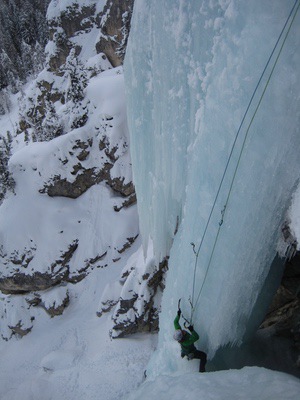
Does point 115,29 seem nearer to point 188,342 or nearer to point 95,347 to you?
point 95,347

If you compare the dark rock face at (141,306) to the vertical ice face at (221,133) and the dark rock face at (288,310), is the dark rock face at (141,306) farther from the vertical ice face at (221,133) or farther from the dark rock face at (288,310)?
the dark rock face at (288,310)

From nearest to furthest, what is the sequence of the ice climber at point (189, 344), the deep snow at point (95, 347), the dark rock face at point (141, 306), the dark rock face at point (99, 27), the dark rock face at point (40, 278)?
the deep snow at point (95, 347)
the ice climber at point (189, 344)
the dark rock face at point (141, 306)
the dark rock face at point (40, 278)
the dark rock face at point (99, 27)

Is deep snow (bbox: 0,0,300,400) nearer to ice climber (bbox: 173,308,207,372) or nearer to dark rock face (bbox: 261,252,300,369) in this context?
ice climber (bbox: 173,308,207,372)

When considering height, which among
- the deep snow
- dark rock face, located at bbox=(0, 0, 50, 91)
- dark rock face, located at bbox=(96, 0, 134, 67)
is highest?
dark rock face, located at bbox=(0, 0, 50, 91)

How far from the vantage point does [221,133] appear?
9.77 feet

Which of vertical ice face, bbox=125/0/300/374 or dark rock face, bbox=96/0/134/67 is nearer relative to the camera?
vertical ice face, bbox=125/0/300/374

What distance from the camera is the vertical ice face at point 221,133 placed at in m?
2.54

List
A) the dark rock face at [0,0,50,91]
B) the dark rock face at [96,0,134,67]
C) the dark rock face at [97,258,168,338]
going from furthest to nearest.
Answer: the dark rock face at [0,0,50,91]
the dark rock face at [96,0,134,67]
the dark rock face at [97,258,168,338]

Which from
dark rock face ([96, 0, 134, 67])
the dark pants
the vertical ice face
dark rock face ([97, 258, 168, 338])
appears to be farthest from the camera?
dark rock face ([96, 0, 134, 67])

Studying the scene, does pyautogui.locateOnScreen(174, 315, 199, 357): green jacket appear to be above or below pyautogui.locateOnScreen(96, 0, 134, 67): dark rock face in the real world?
below

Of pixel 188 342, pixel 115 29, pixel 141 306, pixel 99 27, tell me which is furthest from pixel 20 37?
pixel 188 342

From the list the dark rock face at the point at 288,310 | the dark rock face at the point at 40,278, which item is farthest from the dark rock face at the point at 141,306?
the dark rock face at the point at 288,310

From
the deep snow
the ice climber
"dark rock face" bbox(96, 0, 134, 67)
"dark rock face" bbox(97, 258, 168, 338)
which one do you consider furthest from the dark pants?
"dark rock face" bbox(96, 0, 134, 67)

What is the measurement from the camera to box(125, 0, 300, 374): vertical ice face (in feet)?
8.32
